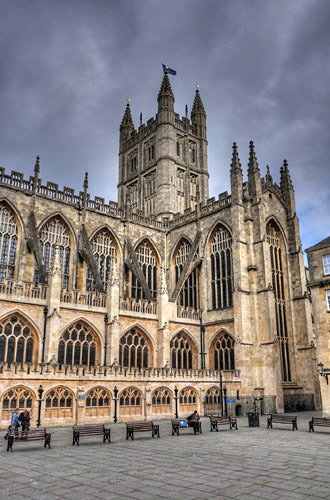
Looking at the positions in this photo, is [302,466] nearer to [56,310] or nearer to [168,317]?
[56,310]

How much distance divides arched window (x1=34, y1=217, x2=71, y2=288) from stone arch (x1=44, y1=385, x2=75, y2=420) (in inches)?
474

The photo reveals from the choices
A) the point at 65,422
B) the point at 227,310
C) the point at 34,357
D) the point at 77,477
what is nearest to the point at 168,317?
the point at 227,310

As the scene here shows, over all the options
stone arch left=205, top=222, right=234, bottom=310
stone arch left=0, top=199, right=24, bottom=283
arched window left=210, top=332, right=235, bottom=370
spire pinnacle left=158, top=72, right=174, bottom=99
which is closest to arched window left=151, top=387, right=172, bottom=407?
arched window left=210, top=332, right=235, bottom=370

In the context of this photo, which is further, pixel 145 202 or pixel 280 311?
pixel 145 202

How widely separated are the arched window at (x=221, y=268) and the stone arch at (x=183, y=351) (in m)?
3.55

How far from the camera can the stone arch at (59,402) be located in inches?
888

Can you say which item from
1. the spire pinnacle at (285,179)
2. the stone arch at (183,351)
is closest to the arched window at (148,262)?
the stone arch at (183,351)

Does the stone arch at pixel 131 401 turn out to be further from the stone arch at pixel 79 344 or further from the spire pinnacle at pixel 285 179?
the spire pinnacle at pixel 285 179

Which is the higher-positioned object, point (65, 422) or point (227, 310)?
point (227, 310)

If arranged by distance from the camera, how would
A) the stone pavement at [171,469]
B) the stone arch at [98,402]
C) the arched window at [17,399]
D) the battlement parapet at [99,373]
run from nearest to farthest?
the stone pavement at [171,469], the arched window at [17,399], the battlement parapet at [99,373], the stone arch at [98,402]

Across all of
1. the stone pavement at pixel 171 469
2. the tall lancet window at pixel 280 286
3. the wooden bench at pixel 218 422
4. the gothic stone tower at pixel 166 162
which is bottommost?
the stone pavement at pixel 171 469

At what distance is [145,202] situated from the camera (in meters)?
51.6

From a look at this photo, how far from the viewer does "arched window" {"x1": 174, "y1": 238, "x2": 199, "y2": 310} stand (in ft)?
127

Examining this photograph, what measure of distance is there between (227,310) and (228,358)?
12.5 feet
